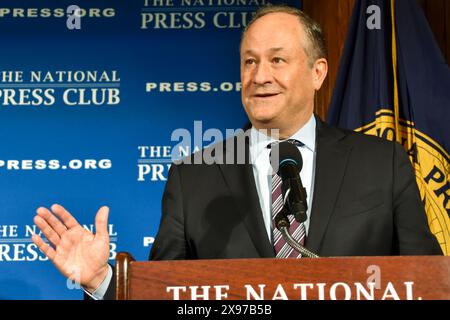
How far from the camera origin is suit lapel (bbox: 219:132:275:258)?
1.73 m

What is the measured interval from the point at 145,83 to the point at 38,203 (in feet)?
2.63

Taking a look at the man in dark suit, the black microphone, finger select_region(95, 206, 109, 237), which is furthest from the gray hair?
finger select_region(95, 206, 109, 237)

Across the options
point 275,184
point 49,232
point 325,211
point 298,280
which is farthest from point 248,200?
point 298,280

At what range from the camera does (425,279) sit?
1.16 metres

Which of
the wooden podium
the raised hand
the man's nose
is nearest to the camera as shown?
the wooden podium

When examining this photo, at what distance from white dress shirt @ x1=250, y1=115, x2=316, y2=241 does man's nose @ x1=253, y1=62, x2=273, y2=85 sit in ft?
0.57

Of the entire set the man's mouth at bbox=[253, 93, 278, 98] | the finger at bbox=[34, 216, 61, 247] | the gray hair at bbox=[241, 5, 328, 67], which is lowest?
the finger at bbox=[34, 216, 61, 247]

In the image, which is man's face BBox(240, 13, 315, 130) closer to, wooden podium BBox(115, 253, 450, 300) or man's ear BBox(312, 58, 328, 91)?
man's ear BBox(312, 58, 328, 91)

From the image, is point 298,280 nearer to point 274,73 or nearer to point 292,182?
point 292,182

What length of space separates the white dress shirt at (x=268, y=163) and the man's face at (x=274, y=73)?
0.04 meters

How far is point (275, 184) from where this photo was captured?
1.86 metres

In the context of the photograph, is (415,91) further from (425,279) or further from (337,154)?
(425,279)
